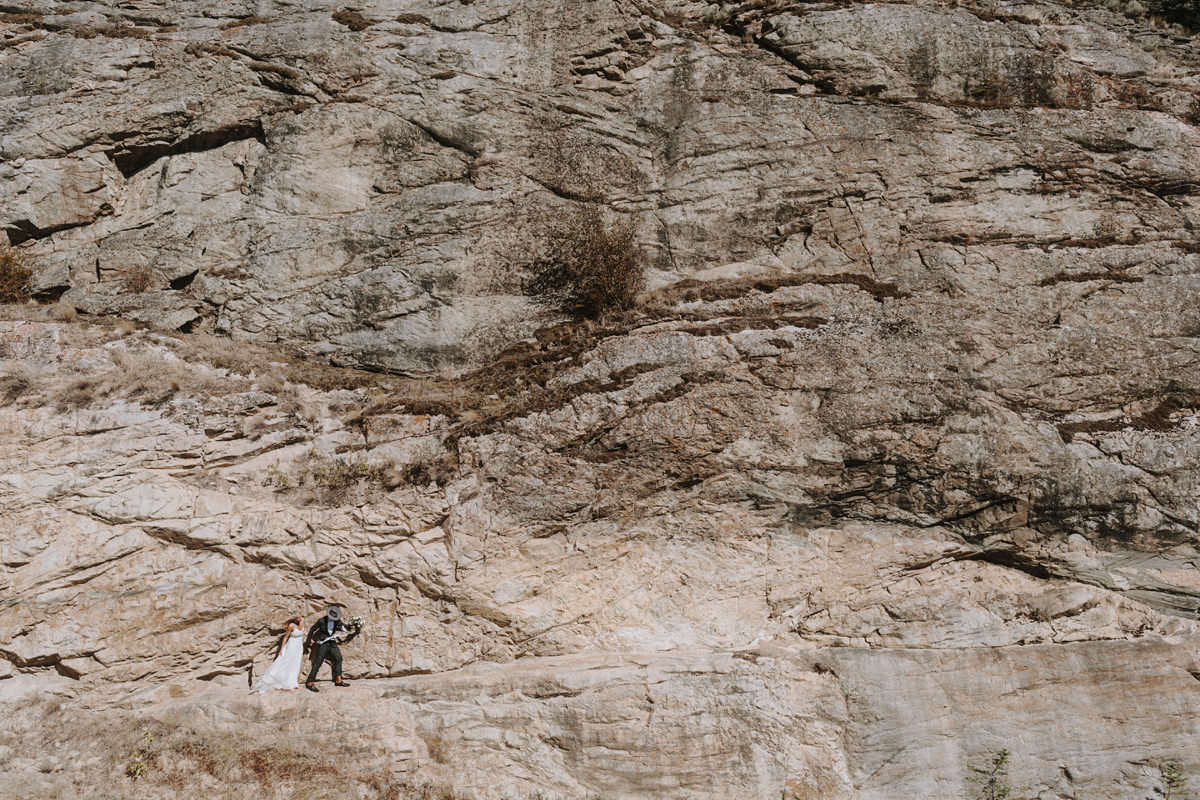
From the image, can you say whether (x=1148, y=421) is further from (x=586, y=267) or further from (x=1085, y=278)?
(x=586, y=267)

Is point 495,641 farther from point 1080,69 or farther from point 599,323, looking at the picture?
point 1080,69

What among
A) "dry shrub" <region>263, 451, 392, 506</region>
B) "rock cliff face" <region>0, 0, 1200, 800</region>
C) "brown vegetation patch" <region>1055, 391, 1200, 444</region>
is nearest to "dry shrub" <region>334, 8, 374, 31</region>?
"rock cliff face" <region>0, 0, 1200, 800</region>

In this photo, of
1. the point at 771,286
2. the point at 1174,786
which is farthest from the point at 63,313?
the point at 1174,786

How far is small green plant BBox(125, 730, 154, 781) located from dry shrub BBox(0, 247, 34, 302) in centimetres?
834

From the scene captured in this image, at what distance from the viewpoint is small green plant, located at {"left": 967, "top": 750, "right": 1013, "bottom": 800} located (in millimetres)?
9141

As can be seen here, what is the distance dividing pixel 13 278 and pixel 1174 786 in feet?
60.7

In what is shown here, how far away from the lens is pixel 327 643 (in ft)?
31.3

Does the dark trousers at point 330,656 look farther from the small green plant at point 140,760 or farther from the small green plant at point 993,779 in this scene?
the small green plant at point 993,779

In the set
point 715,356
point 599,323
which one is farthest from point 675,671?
point 599,323

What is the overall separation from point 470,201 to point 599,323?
3379 millimetres

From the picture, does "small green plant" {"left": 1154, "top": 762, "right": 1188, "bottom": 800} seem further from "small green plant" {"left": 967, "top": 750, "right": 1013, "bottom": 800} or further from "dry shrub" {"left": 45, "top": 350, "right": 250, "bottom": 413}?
"dry shrub" {"left": 45, "top": 350, "right": 250, "bottom": 413}

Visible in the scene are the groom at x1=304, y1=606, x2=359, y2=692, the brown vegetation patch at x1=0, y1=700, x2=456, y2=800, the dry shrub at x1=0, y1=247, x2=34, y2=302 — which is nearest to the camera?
the brown vegetation patch at x1=0, y1=700, x2=456, y2=800

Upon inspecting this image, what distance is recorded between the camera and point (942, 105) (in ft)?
43.8

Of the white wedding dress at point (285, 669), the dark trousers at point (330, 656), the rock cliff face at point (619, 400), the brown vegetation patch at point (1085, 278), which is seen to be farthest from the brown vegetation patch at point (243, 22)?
the brown vegetation patch at point (1085, 278)
